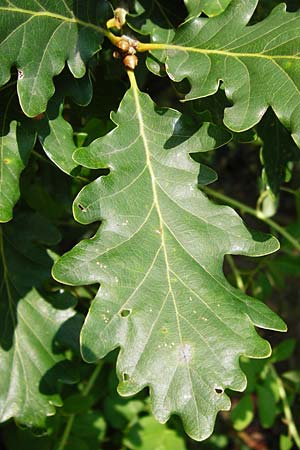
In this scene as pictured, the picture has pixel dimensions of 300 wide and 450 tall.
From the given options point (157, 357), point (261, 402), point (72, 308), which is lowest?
point (261, 402)

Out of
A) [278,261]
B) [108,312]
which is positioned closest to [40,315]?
[108,312]

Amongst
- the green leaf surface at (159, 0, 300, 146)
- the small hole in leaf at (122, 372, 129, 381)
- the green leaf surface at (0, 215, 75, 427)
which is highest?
the green leaf surface at (159, 0, 300, 146)

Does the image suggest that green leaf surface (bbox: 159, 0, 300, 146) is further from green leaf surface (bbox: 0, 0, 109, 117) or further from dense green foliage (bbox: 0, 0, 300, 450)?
green leaf surface (bbox: 0, 0, 109, 117)

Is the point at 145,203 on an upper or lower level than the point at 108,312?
upper

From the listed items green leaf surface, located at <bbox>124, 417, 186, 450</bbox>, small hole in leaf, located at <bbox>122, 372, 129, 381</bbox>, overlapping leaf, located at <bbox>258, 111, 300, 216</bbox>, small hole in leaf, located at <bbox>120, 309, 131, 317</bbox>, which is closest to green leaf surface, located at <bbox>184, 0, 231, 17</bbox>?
overlapping leaf, located at <bbox>258, 111, 300, 216</bbox>

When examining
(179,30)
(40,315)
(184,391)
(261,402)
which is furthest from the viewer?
(261,402)

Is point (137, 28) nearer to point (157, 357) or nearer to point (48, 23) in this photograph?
point (48, 23)

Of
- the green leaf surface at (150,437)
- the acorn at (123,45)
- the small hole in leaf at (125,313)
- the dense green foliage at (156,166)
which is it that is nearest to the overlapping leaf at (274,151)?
the dense green foliage at (156,166)

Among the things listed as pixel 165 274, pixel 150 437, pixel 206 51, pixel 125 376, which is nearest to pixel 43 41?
pixel 206 51
